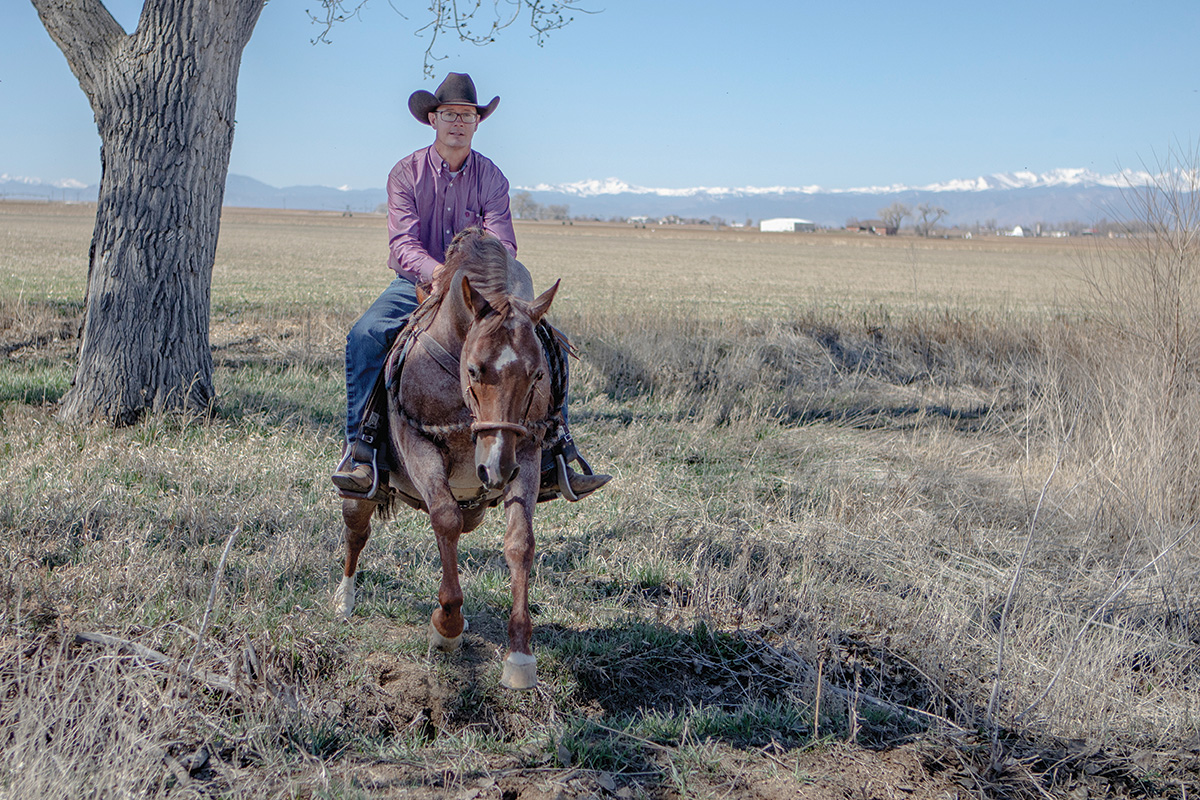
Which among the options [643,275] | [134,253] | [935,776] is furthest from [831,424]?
[643,275]

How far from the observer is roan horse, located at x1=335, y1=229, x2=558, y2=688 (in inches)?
122

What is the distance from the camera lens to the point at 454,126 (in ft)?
14.4

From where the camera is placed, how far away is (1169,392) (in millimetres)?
6980

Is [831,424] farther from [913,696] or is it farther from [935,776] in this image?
[935,776]

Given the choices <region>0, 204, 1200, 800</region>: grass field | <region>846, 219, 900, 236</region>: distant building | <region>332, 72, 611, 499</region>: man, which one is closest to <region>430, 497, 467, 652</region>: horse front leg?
<region>0, 204, 1200, 800</region>: grass field

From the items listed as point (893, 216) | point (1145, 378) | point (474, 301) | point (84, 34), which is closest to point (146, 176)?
point (84, 34)

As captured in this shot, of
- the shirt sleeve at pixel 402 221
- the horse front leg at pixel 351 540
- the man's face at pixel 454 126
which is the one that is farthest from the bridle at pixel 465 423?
the man's face at pixel 454 126

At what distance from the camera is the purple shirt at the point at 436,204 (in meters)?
4.45

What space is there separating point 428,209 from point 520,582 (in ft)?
7.42

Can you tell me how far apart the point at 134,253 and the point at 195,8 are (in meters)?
2.29

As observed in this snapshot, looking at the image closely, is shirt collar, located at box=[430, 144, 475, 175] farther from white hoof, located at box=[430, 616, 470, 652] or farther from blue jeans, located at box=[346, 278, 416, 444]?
white hoof, located at box=[430, 616, 470, 652]

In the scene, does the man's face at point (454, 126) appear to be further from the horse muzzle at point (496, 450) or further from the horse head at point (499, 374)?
the horse muzzle at point (496, 450)

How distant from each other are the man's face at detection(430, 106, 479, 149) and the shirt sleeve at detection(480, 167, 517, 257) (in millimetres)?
276

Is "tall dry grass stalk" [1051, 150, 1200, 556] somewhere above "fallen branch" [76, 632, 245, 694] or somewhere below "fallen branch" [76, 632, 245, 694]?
above
